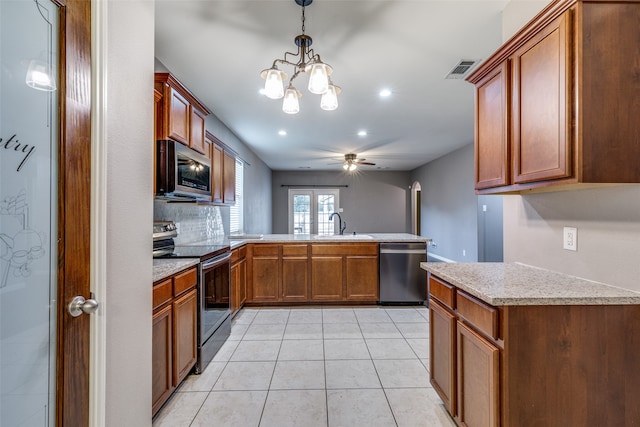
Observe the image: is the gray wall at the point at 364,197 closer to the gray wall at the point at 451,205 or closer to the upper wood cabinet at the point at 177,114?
the gray wall at the point at 451,205

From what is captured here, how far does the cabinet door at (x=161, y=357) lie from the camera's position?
1.69 m

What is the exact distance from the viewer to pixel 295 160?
758 centimetres

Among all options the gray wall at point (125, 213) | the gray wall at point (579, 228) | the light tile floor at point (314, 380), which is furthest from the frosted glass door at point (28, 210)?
the gray wall at point (579, 228)

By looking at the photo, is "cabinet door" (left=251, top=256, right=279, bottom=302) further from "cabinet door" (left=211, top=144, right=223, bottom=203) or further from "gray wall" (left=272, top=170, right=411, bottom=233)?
"gray wall" (left=272, top=170, right=411, bottom=233)

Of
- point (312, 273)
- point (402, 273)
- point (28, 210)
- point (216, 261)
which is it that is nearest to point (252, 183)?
point (312, 273)

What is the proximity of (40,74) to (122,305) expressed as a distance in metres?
0.88

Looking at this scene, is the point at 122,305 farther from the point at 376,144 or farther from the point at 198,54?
the point at 376,144

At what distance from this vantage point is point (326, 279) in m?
3.87

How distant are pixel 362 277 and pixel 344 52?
2598mm

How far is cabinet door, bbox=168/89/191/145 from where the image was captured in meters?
2.22

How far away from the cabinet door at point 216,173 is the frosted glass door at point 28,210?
7.62 ft

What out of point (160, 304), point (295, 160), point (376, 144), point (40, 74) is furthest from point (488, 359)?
point (295, 160)

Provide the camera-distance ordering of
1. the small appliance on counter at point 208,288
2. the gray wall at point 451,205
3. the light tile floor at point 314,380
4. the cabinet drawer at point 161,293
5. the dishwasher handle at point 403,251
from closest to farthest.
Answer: the cabinet drawer at point 161,293 → the light tile floor at point 314,380 → the small appliance on counter at point 208,288 → the dishwasher handle at point 403,251 → the gray wall at point 451,205

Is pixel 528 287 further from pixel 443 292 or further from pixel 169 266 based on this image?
pixel 169 266
